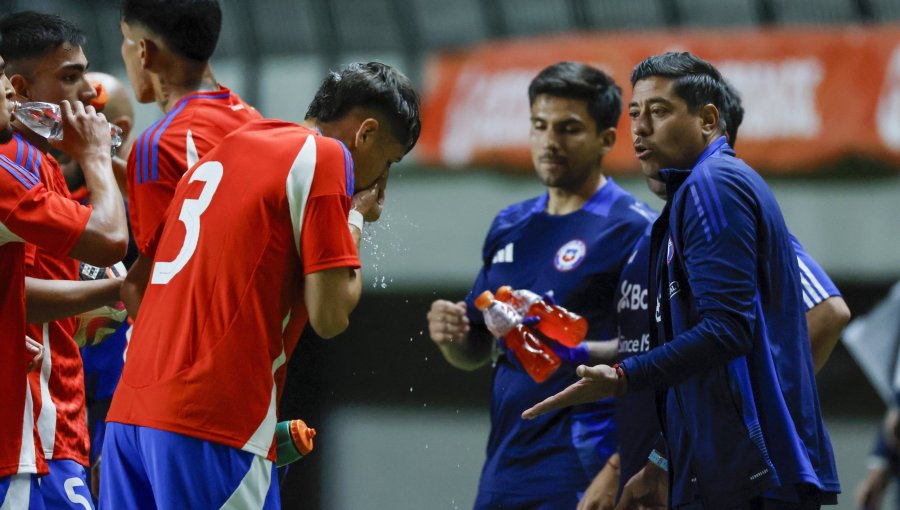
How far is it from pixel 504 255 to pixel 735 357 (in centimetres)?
155

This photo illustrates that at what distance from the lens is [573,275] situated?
396 cm

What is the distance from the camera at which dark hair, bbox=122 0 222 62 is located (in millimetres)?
3582

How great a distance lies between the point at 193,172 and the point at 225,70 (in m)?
4.95

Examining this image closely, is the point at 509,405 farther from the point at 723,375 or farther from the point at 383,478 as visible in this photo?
the point at 383,478

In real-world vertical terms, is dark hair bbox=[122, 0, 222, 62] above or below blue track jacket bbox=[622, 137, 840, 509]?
above

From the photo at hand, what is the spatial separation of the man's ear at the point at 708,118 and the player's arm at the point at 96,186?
1.48 m

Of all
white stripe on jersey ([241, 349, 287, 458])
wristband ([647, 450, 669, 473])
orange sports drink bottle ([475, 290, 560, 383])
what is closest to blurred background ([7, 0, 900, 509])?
orange sports drink bottle ([475, 290, 560, 383])

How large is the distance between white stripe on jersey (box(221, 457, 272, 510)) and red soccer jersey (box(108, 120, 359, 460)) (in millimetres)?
40

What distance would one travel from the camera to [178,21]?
11.8ft

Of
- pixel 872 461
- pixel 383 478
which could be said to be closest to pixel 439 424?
pixel 383 478

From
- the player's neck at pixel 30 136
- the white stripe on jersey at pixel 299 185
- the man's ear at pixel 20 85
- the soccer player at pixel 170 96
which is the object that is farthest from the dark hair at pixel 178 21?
the white stripe on jersey at pixel 299 185

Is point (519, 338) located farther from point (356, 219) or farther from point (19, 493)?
point (19, 493)

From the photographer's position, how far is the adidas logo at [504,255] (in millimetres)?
4152

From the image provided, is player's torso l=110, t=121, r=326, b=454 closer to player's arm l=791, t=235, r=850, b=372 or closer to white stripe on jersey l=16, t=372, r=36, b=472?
white stripe on jersey l=16, t=372, r=36, b=472
